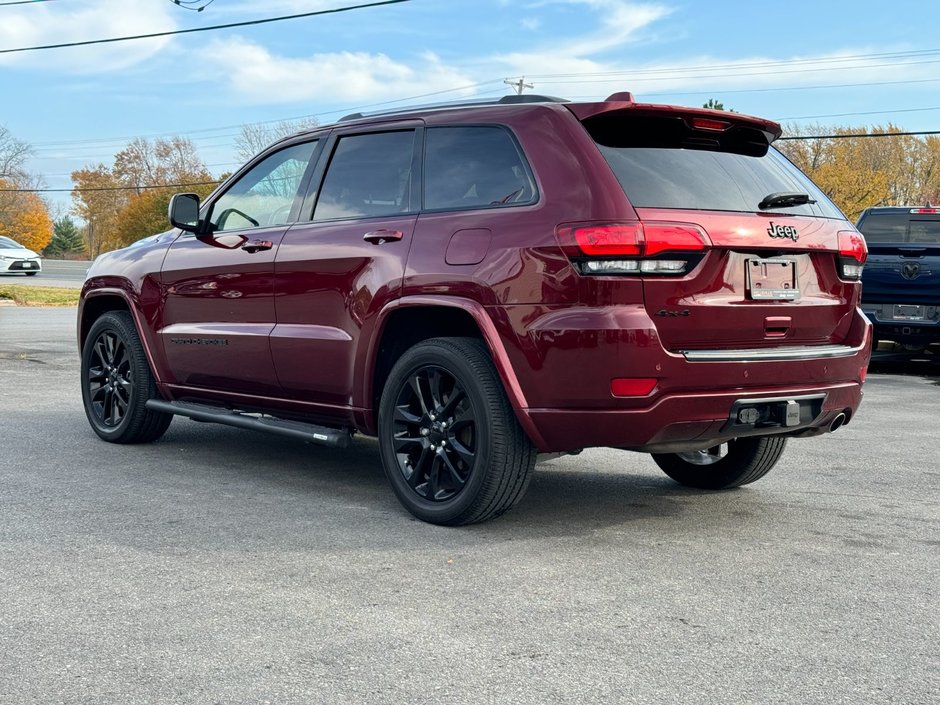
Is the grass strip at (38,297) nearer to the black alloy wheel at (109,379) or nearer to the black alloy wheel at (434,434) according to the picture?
the black alloy wheel at (109,379)

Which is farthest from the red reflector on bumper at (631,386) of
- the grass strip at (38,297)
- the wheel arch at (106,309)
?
the grass strip at (38,297)

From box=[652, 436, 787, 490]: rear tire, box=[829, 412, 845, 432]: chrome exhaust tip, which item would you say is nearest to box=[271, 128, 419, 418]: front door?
box=[652, 436, 787, 490]: rear tire

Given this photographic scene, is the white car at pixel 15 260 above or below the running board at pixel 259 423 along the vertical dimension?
below

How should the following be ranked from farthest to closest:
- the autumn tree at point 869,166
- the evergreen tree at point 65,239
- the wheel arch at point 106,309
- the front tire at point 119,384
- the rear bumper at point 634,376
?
the evergreen tree at point 65,239, the autumn tree at point 869,166, the front tire at point 119,384, the wheel arch at point 106,309, the rear bumper at point 634,376

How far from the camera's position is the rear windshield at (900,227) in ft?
44.3

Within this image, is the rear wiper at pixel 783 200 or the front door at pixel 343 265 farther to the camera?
the front door at pixel 343 265

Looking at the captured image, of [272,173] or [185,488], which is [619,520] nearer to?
[185,488]

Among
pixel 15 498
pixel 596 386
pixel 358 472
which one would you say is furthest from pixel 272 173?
pixel 596 386

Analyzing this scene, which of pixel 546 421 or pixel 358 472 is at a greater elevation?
pixel 546 421

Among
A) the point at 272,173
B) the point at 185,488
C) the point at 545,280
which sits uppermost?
the point at 272,173

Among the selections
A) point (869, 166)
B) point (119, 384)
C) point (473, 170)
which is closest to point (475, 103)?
point (473, 170)

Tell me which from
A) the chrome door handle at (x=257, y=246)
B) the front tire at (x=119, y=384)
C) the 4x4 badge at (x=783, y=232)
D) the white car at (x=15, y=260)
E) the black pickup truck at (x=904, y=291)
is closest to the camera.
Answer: the 4x4 badge at (x=783, y=232)

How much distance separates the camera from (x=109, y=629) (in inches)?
138

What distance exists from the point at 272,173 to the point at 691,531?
10.0 feet
